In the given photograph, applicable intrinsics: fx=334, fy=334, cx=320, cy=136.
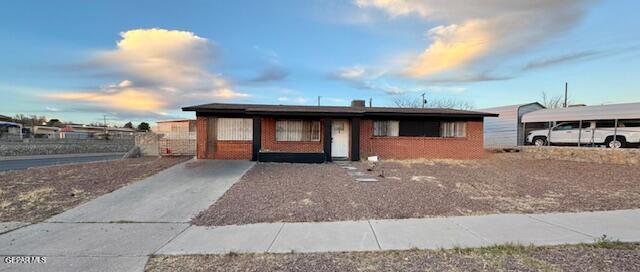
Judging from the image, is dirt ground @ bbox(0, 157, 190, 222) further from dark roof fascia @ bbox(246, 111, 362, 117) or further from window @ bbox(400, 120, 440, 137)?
window @ bbox(400, 120, 440, 137)

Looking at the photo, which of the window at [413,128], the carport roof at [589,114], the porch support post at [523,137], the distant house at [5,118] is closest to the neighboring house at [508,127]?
the porch support post at [523,137]

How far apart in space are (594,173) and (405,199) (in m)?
8.68

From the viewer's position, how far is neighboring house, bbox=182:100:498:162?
15.0 metres

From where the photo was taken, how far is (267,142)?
1538 cm

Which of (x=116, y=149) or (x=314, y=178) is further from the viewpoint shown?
(x=116, y=149)

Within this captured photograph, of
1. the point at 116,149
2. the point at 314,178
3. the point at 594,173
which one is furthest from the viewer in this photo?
the point at 116,149

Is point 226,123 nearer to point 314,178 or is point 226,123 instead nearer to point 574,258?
point 314,178

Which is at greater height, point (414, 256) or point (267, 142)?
point (267, 142)

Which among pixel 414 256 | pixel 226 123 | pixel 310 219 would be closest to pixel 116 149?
pixel 226 123

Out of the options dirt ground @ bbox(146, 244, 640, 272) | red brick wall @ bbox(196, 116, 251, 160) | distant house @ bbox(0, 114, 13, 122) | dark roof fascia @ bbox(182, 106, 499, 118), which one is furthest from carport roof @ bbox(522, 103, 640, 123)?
distant house @ bbox(0, 114, 13, 122)

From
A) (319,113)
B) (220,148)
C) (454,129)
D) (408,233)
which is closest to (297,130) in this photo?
(319,113)

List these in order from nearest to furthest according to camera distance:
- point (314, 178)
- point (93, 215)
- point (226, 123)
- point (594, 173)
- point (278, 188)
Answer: point (93, 215), point (278, 188), point (314, 178), point (594, 173), point (226, 123)

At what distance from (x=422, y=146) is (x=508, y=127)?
34.8 ft

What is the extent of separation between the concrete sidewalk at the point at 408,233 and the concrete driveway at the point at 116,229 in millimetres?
488
